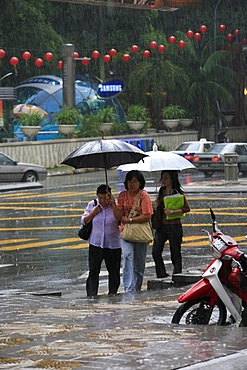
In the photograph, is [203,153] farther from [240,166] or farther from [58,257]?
[58,257]

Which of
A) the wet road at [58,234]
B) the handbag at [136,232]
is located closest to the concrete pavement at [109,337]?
the handbag at [136,232]

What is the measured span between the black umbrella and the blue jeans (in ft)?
3.51

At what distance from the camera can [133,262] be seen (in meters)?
12.9

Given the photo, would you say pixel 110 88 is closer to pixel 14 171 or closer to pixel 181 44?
pixel 181 44

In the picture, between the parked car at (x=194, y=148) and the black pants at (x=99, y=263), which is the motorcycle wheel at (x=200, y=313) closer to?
the black pants at (x=99, y=263)

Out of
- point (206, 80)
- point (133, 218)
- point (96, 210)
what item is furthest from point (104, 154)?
point (206, 80)

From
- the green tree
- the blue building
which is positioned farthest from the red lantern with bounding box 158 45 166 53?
the blue building

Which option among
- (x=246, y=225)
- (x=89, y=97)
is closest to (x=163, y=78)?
(x=89, y=97)

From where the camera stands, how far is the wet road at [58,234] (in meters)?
15.8

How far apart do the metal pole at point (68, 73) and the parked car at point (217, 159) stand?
14.2 meters

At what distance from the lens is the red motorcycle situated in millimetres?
9398

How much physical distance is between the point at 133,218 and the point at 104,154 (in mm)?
988

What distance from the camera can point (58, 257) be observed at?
59.2 ft

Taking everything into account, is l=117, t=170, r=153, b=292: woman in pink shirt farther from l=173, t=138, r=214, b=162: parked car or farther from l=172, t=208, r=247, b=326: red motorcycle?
l=173, t=138, r=214, b=162: parked car
